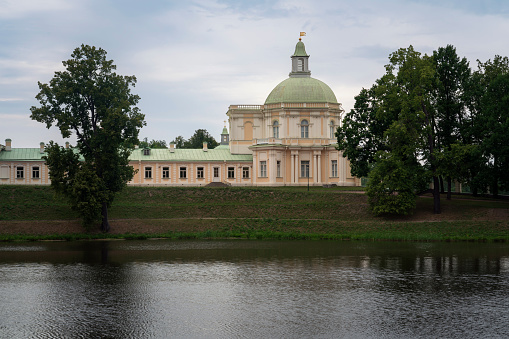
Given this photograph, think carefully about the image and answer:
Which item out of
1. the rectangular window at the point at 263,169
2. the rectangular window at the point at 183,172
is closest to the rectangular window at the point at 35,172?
the rectangular window at the point at 183,172

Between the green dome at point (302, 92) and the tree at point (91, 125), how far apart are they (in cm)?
3442

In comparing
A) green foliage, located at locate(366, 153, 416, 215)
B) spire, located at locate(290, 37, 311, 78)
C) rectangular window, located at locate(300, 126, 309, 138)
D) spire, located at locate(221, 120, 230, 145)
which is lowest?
green foliage, located at locate(366, 153, 416, 215)

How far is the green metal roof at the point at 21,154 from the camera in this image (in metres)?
79.0

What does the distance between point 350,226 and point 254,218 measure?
886 centimetres

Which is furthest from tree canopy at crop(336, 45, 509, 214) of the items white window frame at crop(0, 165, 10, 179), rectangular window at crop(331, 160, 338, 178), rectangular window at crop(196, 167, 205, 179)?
white window frame at crop(0, 165, 10, 179)

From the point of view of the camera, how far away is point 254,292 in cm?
2522

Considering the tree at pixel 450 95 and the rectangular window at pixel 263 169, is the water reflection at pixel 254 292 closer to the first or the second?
the tree at pixel 450 95

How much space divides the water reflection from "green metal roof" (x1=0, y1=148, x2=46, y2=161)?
140 feet

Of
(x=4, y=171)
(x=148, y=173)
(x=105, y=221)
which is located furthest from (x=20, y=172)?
(x=105, y=221)

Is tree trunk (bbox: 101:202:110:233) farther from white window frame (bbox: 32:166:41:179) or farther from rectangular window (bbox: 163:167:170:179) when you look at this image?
white window frame (bbox: 32:166:41:179)

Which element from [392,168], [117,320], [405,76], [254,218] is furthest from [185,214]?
[117,320]

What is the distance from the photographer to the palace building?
259ft

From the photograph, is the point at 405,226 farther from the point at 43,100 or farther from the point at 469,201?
the point at 43,100

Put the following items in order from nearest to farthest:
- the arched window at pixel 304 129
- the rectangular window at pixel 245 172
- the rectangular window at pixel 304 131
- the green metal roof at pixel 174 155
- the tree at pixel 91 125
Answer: the tree at pixel 91 125 < the green metal roof at pixel 174 155 < the arched window at pixel 304 129 < the rectangular window at pixel 304 131 < the rectangular window at pixel 245 172
